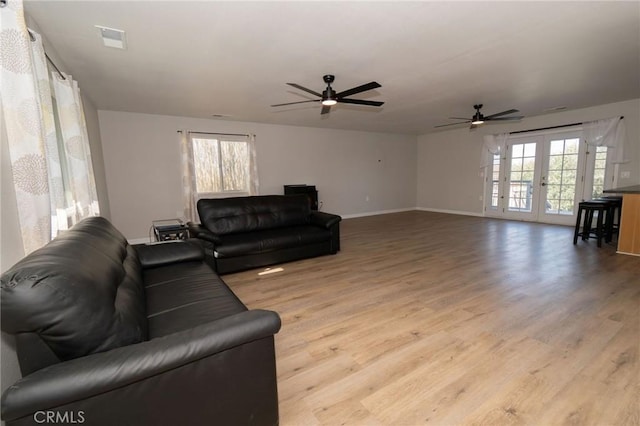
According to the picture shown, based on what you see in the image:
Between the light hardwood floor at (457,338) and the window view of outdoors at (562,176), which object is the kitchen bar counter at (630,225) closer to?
the light hardwood floor at (457,338)

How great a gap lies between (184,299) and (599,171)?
25.1 ft

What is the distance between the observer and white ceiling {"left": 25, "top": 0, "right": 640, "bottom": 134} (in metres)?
2.20

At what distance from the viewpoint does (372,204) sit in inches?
334

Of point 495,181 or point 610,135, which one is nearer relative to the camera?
point 610,135

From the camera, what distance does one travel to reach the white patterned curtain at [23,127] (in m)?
1.40

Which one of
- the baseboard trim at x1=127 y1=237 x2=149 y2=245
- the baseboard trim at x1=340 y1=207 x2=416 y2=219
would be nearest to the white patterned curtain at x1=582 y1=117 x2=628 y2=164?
the baseboard trim at x1=340 y1=207 x2=416 y2=219

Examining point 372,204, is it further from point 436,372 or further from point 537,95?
point 436,372

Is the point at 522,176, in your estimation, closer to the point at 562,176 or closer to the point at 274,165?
the point at 562,176

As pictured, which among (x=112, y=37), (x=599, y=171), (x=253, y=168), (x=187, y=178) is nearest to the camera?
(x=112, y=37)

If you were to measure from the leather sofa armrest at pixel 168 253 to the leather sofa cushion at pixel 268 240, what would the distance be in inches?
31.9

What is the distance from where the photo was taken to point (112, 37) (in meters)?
2.51

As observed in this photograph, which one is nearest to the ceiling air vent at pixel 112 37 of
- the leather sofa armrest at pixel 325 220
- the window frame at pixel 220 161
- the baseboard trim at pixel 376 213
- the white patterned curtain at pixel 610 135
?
the leather sofa armrest at pixel 325 220

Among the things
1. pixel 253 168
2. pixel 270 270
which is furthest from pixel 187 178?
pixel 270 270

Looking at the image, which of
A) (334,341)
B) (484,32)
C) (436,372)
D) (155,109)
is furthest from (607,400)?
(155,109)
